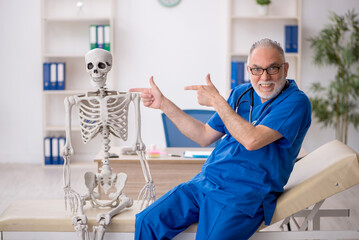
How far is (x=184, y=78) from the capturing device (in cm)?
509

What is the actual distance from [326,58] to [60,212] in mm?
3420

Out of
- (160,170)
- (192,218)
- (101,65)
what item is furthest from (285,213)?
(160,170)

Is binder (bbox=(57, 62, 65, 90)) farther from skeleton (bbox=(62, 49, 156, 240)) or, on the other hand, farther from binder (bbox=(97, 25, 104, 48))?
skeleton (bbox=(62, 49, 156, 240))

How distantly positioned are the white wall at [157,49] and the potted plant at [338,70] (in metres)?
0.19

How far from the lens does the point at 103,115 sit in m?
2.03

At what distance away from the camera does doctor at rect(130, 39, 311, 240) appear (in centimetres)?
189

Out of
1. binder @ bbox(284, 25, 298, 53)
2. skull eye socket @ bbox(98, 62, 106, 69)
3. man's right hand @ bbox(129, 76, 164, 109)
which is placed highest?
binder @ bbox(284, 25, 298, 53)

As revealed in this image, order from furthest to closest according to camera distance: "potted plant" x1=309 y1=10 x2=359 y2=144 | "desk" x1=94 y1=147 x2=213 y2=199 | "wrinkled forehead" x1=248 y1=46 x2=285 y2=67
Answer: "potted plant" x1=309 y1=10 x2=359 y2=144 → "desk" x1=94 y1=147 x2=213 y2=199 → "wrinkled forehead" x1=248 y1=46 x2=285 y2=67

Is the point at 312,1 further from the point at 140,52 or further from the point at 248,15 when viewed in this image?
the point at 140,52

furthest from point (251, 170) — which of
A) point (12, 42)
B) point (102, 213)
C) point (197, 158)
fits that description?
point (12, 42)

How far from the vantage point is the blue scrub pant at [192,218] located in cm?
188

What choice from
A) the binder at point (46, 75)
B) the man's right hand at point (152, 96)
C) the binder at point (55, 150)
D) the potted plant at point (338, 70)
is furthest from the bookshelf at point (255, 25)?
the man's right hand at point (152, 96)

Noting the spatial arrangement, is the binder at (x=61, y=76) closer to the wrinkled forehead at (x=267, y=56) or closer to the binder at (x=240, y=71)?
the binder at (x=240, y=71)

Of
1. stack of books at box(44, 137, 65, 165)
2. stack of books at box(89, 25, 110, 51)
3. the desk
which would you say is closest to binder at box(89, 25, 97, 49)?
stack of books at box(89, 25, 110, 51)
